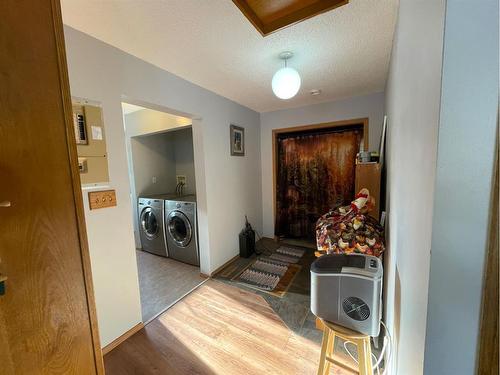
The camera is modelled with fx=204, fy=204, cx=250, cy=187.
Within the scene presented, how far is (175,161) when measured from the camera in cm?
411

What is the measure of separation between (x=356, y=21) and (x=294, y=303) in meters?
2.36

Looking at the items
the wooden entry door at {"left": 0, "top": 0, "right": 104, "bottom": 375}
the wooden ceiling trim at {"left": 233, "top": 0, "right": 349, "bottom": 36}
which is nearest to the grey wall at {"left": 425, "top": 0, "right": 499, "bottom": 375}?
the wooden ceiling trim at {"left": 233, "top": 0, "right": 349, "bottom": 36}

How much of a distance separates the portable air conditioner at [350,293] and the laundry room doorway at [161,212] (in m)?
1.69

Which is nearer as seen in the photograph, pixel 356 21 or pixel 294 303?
pixel 356 21

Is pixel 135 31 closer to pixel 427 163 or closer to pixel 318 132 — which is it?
pixel 427 163

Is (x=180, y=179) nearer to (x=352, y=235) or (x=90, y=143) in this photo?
(x=90, y=143)

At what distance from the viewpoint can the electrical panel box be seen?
1.37 m

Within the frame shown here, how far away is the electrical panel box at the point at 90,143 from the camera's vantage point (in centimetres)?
137

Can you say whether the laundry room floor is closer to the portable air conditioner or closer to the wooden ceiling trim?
the portable air conditioner

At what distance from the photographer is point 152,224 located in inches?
121

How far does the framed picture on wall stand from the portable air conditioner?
216 cm

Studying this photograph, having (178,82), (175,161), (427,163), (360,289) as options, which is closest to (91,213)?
(178,82)

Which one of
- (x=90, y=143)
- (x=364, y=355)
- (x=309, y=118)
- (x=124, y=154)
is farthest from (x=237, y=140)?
(x=364, y=355)

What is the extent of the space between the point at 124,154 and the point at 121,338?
1480 mm
